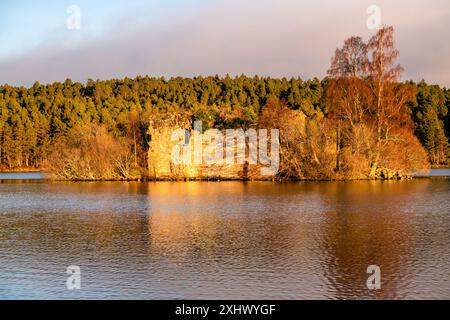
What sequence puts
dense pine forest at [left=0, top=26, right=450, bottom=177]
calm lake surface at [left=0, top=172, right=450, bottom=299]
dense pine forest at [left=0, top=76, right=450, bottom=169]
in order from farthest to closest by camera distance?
dense pine forest at [left=0, top=76, right=450, bottom=169]
dense pine forest at [left=0, top=26, right=450, bottom=177]
calm lake surface at [left=0, top=172, right=450, bottom=299]

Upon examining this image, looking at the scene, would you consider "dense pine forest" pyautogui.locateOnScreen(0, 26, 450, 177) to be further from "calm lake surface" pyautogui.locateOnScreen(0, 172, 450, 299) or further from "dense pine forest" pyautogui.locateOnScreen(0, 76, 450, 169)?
"calm lake surface" pyautogui.locateOnScreen(0, 172, 450, 299)

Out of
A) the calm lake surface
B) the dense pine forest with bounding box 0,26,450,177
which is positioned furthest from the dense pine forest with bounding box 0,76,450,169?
the calm lake surface

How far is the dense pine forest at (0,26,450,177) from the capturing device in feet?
155

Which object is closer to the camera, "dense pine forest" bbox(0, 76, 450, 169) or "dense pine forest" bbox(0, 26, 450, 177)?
"dense pine forest" bbox(0, 26, 450, 177)

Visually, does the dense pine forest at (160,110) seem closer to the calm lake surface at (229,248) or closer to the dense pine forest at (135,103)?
the dense pine forest at (135,103)

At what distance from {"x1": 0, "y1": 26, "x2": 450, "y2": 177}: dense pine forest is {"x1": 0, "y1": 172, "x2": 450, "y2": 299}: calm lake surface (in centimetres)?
1919

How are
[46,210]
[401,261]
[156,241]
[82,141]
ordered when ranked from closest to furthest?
[401,261]
[156,241]
[46,210]
[82,141]

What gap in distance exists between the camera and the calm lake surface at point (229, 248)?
12.4 metres

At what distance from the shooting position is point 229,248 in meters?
16.5

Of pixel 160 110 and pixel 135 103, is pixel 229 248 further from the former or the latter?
pixel 135 103

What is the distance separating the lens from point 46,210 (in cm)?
2688
